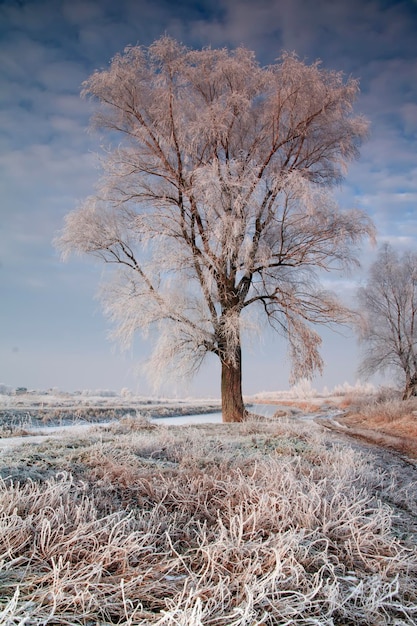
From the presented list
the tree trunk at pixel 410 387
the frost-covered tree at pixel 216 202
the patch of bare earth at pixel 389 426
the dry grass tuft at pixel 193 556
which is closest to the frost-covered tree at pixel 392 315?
the tree trunk at pixel 410 387

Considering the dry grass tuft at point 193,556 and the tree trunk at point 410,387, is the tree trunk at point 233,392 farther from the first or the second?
the tree trunk at point 410,387

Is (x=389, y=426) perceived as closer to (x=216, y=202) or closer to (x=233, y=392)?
(x=233, y=392)

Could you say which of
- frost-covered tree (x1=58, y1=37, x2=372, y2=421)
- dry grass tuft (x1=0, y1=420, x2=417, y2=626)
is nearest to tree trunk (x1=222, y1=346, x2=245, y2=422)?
frost-covered tree (x1=58, y1=37, x2=372, y2=421)

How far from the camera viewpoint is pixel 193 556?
7.93 feet

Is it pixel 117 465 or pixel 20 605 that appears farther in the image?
pixel 117 465

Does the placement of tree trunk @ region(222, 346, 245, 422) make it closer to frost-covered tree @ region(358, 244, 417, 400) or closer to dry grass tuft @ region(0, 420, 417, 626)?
dry grass tuft @ region(0, 420, 417, 626)

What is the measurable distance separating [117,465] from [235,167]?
9571 millimetres

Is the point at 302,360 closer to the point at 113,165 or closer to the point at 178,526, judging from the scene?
the point at 113,165

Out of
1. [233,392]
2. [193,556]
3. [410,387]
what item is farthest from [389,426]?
[410,387]

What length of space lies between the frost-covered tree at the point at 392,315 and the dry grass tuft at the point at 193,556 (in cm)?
2227

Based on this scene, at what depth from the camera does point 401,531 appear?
3289 millimetres

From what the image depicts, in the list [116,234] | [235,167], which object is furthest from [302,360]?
[116,234]

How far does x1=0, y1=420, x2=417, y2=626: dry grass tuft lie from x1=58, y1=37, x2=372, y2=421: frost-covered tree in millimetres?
8114

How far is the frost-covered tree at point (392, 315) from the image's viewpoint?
2389 centimetres
